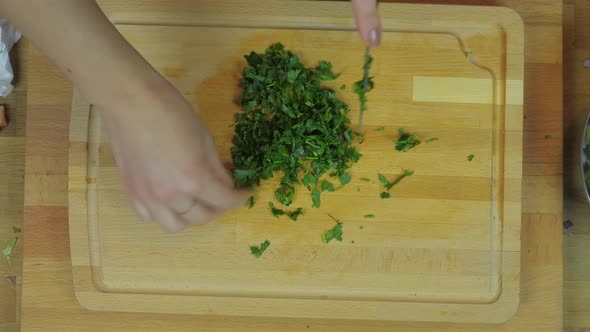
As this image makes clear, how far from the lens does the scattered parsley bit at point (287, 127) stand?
195cm

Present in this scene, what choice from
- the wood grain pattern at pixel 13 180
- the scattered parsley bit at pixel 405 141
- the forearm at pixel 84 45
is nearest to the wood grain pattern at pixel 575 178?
the scattered parsley bit at pixel 405 141

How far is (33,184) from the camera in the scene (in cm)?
208

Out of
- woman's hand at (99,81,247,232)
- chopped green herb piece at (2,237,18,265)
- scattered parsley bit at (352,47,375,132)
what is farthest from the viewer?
chopped green herb piece at (2,237,18,265)

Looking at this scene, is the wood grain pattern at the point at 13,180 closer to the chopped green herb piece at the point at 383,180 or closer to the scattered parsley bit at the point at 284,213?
the scattered parsley bit at the point at 284,213

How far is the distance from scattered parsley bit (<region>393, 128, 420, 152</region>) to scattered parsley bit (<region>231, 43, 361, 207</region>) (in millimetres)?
148

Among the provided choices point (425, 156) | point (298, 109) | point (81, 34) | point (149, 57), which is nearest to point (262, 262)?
point (298, 109)

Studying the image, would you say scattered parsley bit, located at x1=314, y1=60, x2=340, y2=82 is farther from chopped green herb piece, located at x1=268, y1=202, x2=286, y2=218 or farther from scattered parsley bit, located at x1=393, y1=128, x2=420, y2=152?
chopped green herb piece, located at x1=268, y1=202, x2=286, y2=218

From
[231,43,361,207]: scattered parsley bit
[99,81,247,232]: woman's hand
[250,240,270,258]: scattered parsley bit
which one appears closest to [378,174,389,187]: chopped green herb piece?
[231,43,361,207]: scattered parsley bit

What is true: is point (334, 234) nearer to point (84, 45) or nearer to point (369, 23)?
point (369, 23)

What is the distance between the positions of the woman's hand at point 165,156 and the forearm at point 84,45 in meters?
0.05

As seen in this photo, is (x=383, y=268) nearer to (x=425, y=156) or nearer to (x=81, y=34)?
(x=425, y=156)

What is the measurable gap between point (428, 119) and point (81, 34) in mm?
1178

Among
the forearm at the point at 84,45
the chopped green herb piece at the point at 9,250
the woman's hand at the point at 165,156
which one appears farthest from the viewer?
the chopped green herb piece at the point at 9,250

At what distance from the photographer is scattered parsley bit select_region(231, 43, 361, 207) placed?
6.40ft
